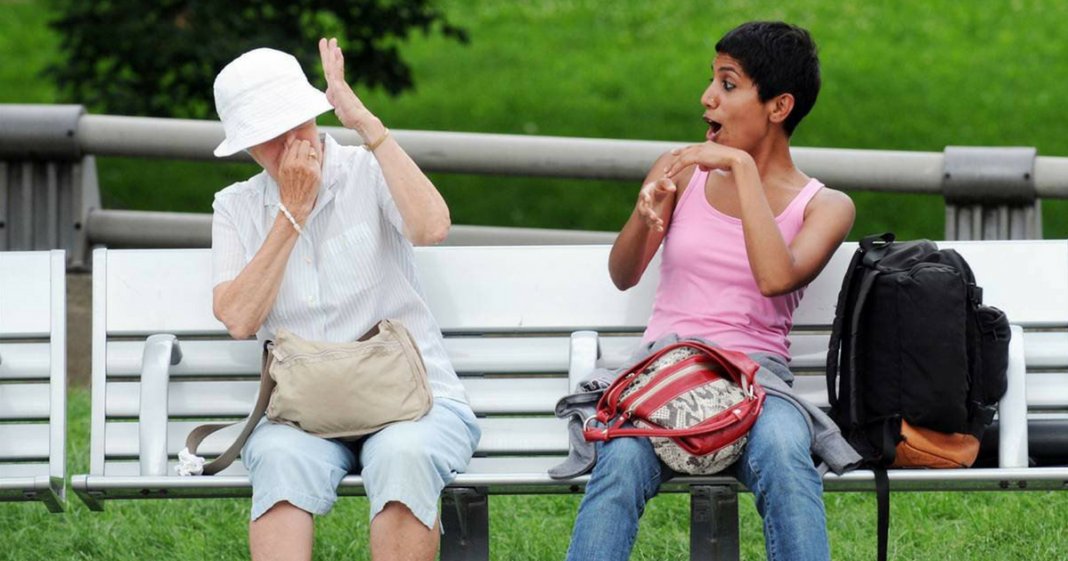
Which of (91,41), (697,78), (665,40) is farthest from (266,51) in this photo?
(665,40)

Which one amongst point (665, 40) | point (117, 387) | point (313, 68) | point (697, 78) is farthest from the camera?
Answer: point (665, 40)

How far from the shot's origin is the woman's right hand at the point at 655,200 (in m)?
4.38

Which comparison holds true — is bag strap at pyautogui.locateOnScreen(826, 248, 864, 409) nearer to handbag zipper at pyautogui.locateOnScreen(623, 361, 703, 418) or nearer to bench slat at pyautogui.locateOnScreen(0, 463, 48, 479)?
handbag zipper at pyautogui.locateOnScreen(623, 361, 703, 418)

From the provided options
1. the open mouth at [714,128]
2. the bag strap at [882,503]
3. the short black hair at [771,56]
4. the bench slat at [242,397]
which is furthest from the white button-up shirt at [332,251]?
the bag strap at [882,503]

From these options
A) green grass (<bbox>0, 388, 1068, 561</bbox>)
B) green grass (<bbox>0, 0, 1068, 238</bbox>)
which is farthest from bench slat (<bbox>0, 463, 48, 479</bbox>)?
green grass (<bbox>0, 0, 1068, 238</bbox>)

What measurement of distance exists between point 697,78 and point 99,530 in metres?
11.5

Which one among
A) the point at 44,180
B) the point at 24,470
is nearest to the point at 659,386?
the point at 24,470

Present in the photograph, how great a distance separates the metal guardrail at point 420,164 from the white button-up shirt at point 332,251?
2380mm

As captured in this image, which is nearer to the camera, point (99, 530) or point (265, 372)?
point (265, 372)

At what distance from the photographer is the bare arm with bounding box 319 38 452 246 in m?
4.30

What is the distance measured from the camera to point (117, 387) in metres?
4.73

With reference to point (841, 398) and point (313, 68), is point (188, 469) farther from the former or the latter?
point (313, 68)

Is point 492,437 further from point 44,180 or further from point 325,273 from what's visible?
point 44,180

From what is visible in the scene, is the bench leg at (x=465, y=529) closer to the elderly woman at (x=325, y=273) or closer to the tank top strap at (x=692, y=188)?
the elderly woman at (x=325, y=273)
